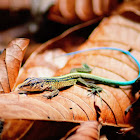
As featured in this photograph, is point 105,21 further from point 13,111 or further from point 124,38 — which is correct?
point 13,111

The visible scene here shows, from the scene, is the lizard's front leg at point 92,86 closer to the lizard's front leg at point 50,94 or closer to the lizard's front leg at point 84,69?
the lizard's front leg at point 84,69

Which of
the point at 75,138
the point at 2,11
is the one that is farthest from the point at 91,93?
the point at 2,11

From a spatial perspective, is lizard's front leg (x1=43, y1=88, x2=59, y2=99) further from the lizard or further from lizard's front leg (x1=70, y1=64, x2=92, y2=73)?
lizard's front leg (x1=70, y1=64, x2=92, y2=73)

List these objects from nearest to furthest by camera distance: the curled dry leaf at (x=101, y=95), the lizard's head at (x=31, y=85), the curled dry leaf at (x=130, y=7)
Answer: the curled dry leaf at (x=101, y=95) < the lizard's head at (x=31, y=85) < the curled dry leaf at (x=130, y=7)

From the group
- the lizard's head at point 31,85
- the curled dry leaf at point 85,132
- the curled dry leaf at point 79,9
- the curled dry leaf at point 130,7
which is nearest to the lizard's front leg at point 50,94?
the lizard's head at point 31,85

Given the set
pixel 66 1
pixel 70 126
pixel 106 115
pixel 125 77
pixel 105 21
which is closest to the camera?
pixel 70 126

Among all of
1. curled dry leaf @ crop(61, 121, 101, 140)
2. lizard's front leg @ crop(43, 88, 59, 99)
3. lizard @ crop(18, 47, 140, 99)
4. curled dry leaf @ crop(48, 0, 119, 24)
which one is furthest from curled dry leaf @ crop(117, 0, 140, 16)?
curled dry leaf @ crop(61, 121, 101, 140)
